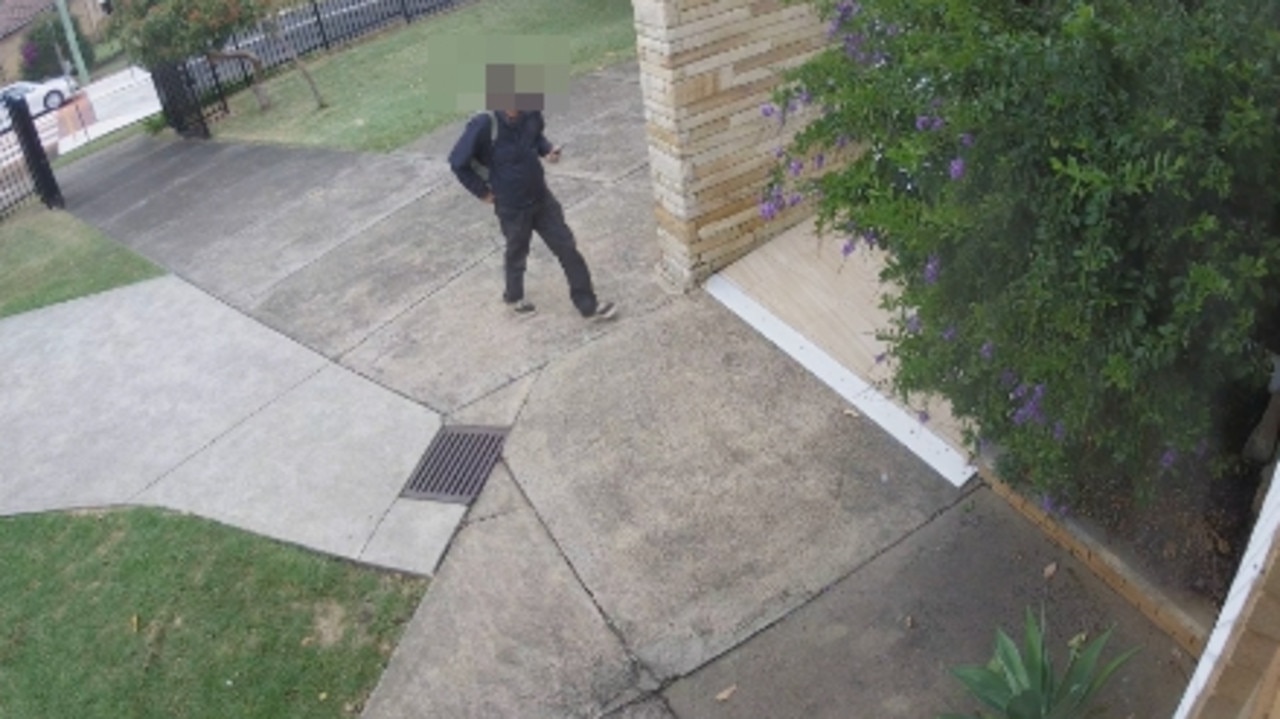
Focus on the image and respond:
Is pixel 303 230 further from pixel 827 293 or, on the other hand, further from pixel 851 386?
pixel 851 386

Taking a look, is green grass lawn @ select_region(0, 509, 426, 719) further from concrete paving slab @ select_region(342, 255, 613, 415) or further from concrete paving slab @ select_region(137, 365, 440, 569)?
concrete paving slab @ select_region(342, 255, 613, 415)

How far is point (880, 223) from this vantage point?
11.6 feet

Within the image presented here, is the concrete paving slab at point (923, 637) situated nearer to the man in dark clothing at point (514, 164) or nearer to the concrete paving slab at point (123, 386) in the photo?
the man in dark clothing at point (514, 164)

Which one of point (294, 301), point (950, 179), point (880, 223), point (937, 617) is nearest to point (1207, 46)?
point (950, 179)

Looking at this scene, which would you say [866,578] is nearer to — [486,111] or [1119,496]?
[1119,496]

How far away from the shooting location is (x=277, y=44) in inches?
591

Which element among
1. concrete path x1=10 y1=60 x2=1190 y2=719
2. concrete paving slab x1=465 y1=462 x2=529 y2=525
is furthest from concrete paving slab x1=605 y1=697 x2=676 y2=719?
concrete paving slab x1=465 y1=462 x2=529 y2=525

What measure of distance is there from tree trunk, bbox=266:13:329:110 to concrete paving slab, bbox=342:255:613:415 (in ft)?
21.0

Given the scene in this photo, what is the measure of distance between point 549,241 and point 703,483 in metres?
1.85

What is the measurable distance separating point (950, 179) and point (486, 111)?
10.3 ft

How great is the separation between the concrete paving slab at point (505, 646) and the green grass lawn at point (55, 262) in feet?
16.4

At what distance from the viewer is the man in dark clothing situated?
5777mm

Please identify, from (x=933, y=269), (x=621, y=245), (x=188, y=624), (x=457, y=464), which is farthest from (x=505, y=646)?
(x=621, y=245)

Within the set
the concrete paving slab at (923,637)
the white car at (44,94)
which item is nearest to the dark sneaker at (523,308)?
the concrete paving slab at (923,637)
